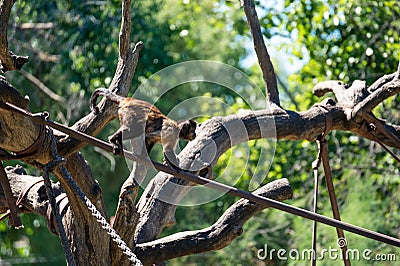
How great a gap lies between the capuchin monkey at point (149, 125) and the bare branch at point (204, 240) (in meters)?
0.29

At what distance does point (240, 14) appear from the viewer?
22.4ft

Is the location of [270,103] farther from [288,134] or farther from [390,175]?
[390,175]

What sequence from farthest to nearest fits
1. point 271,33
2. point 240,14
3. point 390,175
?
point 240,14 < point 271,33 < point 390,175

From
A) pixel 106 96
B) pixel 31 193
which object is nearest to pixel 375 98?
pixel 106 96

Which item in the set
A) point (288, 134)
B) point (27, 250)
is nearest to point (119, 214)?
point (288, 134)

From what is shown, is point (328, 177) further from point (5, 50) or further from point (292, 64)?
point (292, 64)

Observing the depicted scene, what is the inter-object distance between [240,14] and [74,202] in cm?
491

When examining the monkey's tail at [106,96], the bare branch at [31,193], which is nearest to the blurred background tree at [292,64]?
the bare branch at [31,193]

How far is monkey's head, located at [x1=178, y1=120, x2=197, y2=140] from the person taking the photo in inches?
90.0

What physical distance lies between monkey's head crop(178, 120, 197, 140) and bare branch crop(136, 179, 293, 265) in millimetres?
300

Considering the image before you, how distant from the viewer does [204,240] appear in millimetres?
2365

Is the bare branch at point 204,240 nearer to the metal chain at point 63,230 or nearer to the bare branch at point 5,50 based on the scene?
the metal chain at point 63,230

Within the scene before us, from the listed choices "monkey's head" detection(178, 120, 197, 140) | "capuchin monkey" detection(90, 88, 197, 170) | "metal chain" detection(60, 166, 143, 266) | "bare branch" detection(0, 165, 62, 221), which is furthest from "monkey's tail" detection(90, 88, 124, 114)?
"bare branch" detection(0, 165, 62, 221)

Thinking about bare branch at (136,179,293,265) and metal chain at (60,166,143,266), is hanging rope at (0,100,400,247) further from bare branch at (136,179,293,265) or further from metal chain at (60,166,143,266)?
bare branch at (136,179,293,265)
